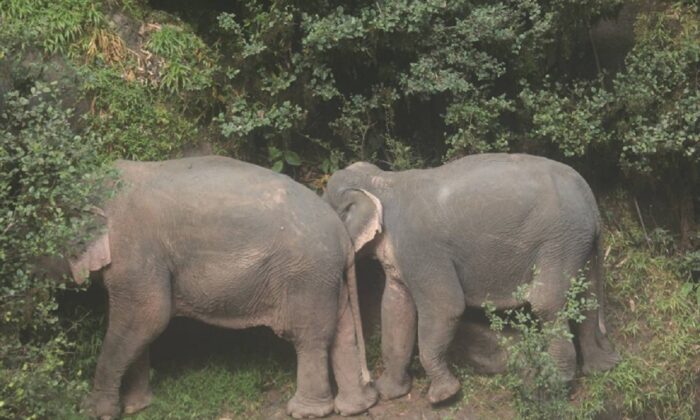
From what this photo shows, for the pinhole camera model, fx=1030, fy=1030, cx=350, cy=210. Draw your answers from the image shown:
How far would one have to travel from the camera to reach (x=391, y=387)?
23.1 feet

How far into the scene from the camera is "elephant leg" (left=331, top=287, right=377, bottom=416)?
6828mm

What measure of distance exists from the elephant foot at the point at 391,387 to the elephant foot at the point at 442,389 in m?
0.22

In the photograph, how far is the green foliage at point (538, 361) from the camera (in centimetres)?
631

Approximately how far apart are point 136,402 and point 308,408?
3.73 feet

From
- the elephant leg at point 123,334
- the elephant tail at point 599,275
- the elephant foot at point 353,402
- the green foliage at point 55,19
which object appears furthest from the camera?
the green foliage at point 55,19

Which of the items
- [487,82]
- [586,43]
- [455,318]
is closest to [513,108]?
[487,82]

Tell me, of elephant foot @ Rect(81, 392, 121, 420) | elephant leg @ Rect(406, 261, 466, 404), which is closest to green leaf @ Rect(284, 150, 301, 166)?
elephant leg @ Rect(406, 261, 466, 404)

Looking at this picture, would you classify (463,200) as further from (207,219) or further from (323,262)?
(207,219)

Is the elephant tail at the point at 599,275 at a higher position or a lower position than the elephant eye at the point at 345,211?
lower

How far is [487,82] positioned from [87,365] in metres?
3.65

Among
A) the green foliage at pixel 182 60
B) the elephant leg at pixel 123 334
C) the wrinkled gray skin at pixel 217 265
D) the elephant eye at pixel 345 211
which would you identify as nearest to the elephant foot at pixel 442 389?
the wrinkled gray skin at pixel 217 265

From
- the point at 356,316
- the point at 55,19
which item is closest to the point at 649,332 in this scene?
the point at 356,316

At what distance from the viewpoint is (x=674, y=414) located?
7148 millimetres

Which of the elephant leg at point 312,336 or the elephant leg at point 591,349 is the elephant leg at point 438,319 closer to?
the elephant leg at point 312,336
